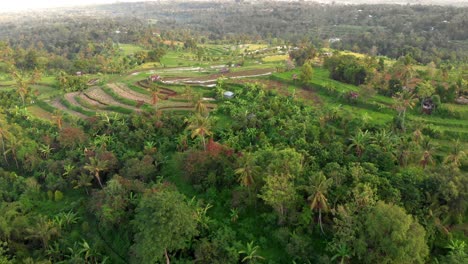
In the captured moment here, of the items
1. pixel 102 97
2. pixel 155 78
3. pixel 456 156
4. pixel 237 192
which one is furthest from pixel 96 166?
pixel 456 156

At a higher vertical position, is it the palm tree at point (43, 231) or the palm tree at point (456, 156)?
the palm tree at point (456, 156)

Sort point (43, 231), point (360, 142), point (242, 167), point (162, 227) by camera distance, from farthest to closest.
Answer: point (360, 142), point (43, 231), point (242, 167), point (162, 227)

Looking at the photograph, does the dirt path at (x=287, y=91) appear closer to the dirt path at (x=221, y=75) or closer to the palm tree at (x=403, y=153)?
the dirt path at (x=221, y=75)

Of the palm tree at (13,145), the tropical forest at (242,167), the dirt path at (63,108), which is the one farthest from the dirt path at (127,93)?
the palm tree at (13,145)

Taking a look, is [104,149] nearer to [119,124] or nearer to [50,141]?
[119,124]

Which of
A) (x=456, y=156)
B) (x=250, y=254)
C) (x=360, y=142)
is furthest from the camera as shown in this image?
(x=360, y=142)

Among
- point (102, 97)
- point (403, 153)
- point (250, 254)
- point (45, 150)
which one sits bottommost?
point (250, 254)

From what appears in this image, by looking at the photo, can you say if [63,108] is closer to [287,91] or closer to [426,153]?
[287,91]

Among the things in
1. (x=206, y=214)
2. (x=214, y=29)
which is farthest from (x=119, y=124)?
(x=214, y=29)

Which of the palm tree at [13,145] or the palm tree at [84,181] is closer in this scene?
the palm tree at [84,181]
